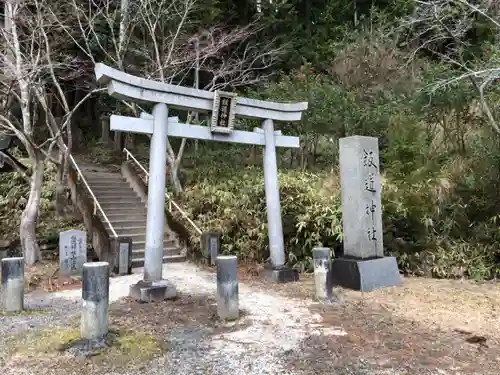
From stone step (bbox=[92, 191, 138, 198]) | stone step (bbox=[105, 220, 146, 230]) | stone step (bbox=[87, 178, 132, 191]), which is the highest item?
stone step (bbox=[87, 178, 132, 191])

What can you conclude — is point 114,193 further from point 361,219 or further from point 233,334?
point 233,334

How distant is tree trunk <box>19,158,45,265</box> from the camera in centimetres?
924

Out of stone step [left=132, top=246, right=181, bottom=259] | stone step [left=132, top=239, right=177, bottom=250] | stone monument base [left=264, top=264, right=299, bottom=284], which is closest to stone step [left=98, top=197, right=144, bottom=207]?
stone step [left=132, top=239, right=177, bottom=250]

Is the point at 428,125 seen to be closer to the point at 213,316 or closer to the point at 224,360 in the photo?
the point at 213,316

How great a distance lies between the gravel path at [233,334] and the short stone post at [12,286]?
1.15ft

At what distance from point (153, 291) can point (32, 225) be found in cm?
459

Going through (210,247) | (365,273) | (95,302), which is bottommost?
(365,273)

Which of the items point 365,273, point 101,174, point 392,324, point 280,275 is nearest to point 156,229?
point 280,275

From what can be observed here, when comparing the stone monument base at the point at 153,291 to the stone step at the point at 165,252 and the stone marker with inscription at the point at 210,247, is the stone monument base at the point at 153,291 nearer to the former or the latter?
the stone marker with inscription at the point at 210,247

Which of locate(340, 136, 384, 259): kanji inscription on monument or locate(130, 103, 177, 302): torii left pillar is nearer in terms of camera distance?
locate(130, 103, 177, 302): torii left pillar

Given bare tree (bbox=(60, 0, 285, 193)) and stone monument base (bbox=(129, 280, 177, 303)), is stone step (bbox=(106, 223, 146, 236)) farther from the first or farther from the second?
stone monument base (bbox=(129, 280, 177, 303))

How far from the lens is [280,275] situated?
7.91 metres

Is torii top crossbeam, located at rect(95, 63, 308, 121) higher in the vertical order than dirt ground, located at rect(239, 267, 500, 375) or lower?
higher

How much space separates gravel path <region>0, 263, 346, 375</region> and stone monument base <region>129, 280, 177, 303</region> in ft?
1.66
